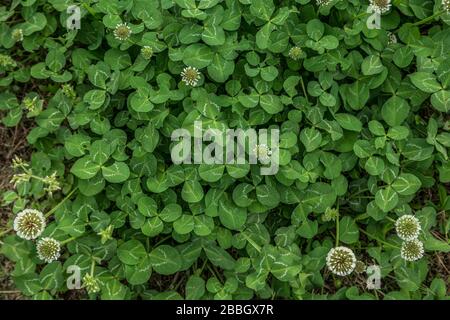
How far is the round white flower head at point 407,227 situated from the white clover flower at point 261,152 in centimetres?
84

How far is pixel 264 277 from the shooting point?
3.01 m

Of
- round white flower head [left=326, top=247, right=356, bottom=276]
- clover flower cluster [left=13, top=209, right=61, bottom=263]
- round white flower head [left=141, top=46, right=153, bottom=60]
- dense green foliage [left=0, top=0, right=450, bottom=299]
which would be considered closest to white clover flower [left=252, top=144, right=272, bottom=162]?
dense green foliage [left=0, top=0, right=450, bottom=299]

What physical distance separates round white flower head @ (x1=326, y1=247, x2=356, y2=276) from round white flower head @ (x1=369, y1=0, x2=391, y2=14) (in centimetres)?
138

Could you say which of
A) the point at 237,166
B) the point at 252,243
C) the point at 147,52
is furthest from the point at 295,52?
the point at 252,243

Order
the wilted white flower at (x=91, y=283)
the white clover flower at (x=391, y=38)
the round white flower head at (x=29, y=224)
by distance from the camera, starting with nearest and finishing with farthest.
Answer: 1. the wilted white flower at (x=91, y=283)
2. the round white flower head at (x=29, y=224)
3. the white clover flower at (x=391, y=38)

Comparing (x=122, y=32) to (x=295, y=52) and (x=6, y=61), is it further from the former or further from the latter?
(x=295, y=52)

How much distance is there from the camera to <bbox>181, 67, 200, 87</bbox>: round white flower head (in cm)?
307

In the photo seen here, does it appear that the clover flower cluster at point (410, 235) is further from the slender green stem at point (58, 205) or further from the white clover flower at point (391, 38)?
the slender green stem at point (58, 205)

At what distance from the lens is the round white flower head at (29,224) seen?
3.01 metres

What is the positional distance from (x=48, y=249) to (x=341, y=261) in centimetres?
165

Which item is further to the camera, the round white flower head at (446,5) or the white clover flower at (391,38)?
the white clover flower at (391,38)

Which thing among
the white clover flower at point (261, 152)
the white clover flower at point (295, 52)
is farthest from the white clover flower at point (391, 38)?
the white clover flower at point (261, 152)
